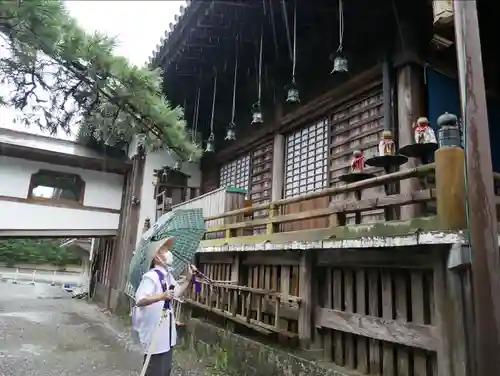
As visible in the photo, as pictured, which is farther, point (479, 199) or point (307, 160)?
point (307, 160)

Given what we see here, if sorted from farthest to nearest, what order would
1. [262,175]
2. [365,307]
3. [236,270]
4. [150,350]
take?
1. [262,175]
2. [236,270]
3. [365,307]
4. [150,350]

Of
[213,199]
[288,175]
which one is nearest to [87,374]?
[213,199]

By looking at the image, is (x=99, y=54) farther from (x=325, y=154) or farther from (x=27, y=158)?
(x=27, y=158)

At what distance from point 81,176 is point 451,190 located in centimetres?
1328

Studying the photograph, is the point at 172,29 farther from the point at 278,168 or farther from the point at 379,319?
the point at 379,319

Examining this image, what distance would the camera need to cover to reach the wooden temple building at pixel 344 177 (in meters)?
3.91

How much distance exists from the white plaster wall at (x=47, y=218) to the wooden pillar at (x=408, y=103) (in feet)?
37.7

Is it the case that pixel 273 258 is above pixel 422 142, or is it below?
Result: below

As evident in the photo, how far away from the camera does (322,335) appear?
5.46 metres

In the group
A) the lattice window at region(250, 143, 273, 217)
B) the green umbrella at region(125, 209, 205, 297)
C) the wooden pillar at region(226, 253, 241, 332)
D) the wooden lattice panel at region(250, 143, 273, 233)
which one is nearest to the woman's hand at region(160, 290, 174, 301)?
the green umbrella at region(125, 209, 205, 297)

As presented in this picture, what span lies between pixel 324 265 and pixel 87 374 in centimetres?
450

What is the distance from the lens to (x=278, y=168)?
9.12 metres

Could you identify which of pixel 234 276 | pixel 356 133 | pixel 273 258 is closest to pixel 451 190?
pixel 273 258

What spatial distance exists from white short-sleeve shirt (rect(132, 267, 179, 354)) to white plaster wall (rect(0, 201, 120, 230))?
11.2m
